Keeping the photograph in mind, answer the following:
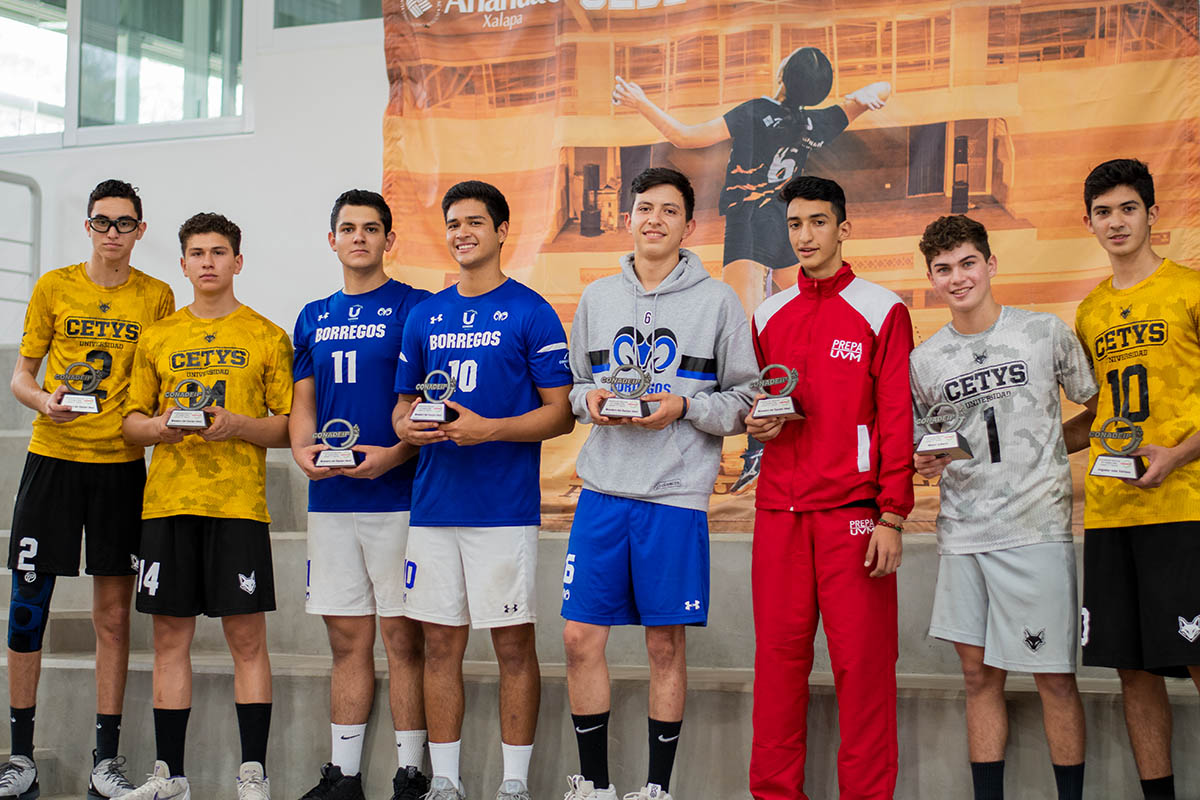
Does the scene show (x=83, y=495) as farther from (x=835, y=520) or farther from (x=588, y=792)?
(x=835, y=520)

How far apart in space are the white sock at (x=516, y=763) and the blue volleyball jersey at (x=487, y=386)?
25.2 inches

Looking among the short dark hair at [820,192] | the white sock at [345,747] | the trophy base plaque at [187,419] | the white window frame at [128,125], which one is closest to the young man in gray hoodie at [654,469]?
the short dark hair at [820,192]

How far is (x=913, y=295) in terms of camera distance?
14.5ft

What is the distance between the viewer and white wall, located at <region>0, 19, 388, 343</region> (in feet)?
18.5

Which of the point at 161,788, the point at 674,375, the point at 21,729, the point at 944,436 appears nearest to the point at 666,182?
the point at 674,375

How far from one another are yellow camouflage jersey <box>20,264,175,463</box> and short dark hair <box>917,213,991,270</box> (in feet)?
8.16

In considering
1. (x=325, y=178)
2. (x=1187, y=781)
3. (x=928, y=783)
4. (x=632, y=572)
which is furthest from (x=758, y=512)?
(x=325, y=178)

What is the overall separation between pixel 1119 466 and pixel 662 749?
52.5 inches

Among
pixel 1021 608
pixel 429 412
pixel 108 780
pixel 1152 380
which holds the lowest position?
pixel 108 780

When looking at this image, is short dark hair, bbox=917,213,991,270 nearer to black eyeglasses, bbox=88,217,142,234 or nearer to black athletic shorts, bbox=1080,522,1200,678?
black athletic shorts, bbox=1080,522,1200,678

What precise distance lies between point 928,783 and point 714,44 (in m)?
3.18

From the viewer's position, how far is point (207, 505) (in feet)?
10.5

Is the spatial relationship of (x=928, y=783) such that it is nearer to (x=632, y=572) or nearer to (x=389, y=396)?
(x=632, y=572)

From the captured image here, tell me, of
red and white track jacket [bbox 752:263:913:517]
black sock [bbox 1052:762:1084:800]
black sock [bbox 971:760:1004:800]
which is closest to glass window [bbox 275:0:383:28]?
red and white track jacket [bbox 752:263:913:517]
